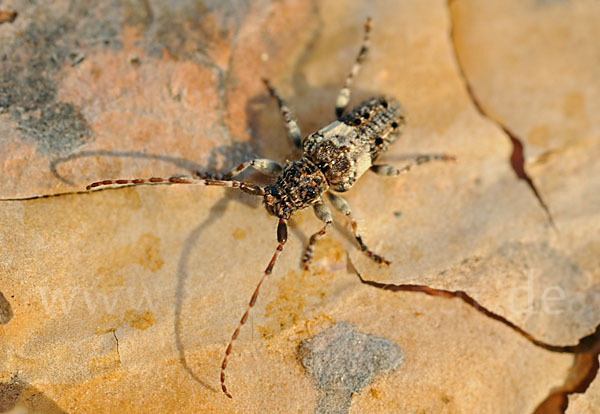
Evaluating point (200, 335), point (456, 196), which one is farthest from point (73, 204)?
point (456, 196)

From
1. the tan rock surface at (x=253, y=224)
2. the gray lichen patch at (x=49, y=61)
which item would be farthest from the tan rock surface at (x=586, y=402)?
the gray lichen patch at (x=49, y=61)

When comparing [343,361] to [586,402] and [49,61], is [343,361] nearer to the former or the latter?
[586,402]

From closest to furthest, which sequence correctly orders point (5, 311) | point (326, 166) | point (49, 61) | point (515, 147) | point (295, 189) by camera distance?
point (5, 311)
point (295, 189)
point (49, 61)
point (326, 166)
point (515, 147)

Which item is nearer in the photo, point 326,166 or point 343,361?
point 343,361

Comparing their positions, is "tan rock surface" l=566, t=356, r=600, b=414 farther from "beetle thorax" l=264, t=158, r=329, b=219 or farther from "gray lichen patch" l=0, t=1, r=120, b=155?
"gray lichen patch" l=0, t=1, r=120, b=155

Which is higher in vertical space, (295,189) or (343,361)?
(295,189)

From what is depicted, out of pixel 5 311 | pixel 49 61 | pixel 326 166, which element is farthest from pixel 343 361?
pixel 49 61

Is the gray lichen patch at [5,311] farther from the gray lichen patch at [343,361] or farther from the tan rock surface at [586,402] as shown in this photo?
the tan rock surface at [586,402]
